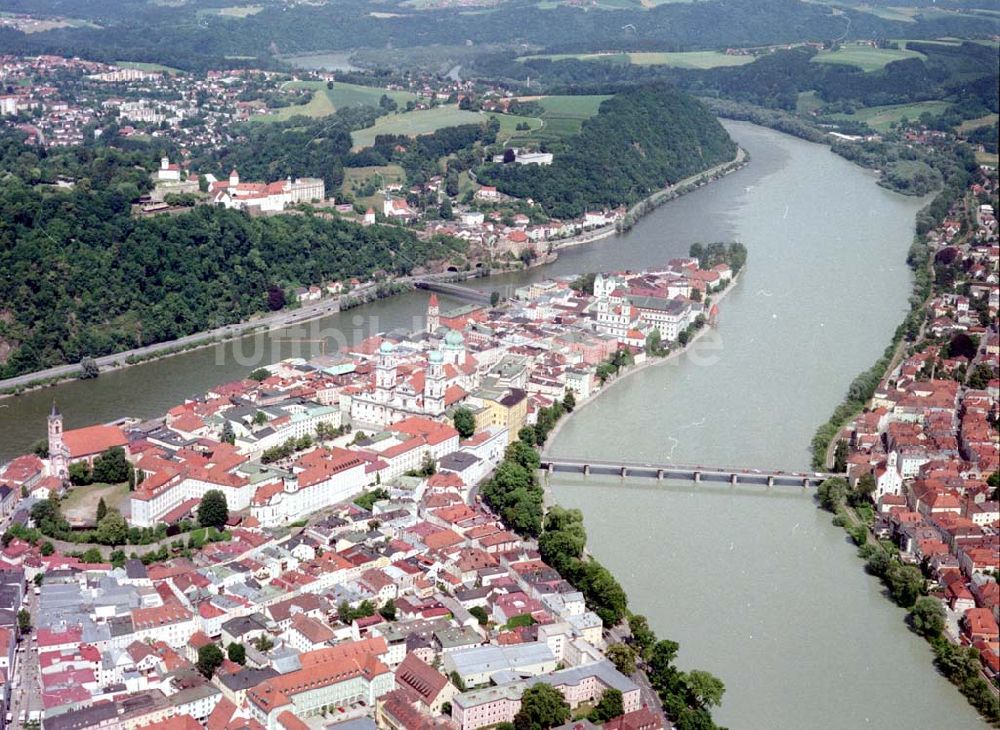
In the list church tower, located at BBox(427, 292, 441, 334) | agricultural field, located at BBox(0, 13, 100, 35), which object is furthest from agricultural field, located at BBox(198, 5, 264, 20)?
church tower, located at BBox(427, 292, 441, 334)

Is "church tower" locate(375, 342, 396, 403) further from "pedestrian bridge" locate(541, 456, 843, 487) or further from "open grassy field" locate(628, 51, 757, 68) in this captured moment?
"open grassy field" locate(628, 51, 757, 68)

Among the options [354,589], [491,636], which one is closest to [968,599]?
[491,636]

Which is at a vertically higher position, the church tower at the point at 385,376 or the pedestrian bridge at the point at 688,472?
the church tower at the point at 385,376

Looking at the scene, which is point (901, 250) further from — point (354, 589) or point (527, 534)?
point (354, 589)

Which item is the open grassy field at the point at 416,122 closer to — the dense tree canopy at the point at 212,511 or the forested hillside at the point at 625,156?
the forested hillside at the point at 625,156

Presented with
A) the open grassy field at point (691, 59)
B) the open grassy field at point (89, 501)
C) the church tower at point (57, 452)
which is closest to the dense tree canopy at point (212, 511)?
the open grassy field at point (89, 501)
